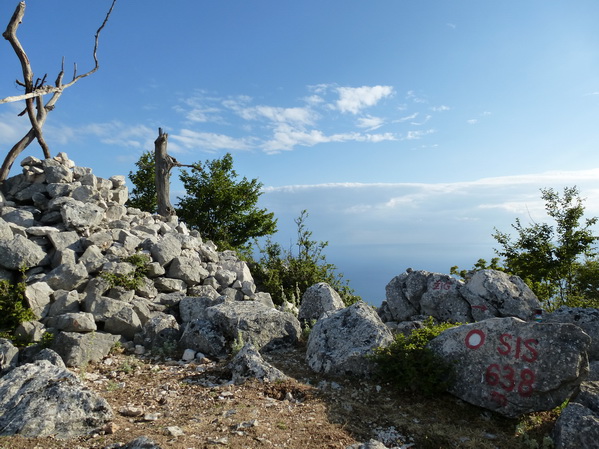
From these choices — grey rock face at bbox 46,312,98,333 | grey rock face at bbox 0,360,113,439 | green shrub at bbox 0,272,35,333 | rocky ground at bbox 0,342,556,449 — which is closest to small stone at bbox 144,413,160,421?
rocky ground at bbox 0,342,556,449

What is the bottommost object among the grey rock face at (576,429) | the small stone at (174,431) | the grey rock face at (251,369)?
the grey rock face at (576,429)

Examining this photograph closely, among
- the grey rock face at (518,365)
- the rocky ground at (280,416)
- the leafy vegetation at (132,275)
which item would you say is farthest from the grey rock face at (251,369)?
the leafy vegetation at (132,275)

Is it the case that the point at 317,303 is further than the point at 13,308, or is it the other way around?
the point at 317,303

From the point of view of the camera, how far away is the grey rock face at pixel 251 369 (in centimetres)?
729

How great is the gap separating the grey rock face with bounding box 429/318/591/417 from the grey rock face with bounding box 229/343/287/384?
2936 millimetres

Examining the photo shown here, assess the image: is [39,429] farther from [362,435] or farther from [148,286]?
[148,286]

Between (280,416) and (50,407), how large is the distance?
3.00m

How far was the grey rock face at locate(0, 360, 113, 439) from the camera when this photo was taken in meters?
5.34

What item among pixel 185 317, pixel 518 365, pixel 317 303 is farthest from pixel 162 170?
pixel 518 365

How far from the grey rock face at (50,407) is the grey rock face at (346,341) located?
386cm

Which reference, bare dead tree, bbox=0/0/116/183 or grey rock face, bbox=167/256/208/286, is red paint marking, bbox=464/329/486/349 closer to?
grey rock face, bbox=167/256/208/286

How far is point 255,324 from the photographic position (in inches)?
372

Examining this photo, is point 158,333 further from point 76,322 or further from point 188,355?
point 76,322

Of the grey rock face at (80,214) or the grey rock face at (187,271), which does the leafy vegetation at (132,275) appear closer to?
the grey rock face at (187,271)
